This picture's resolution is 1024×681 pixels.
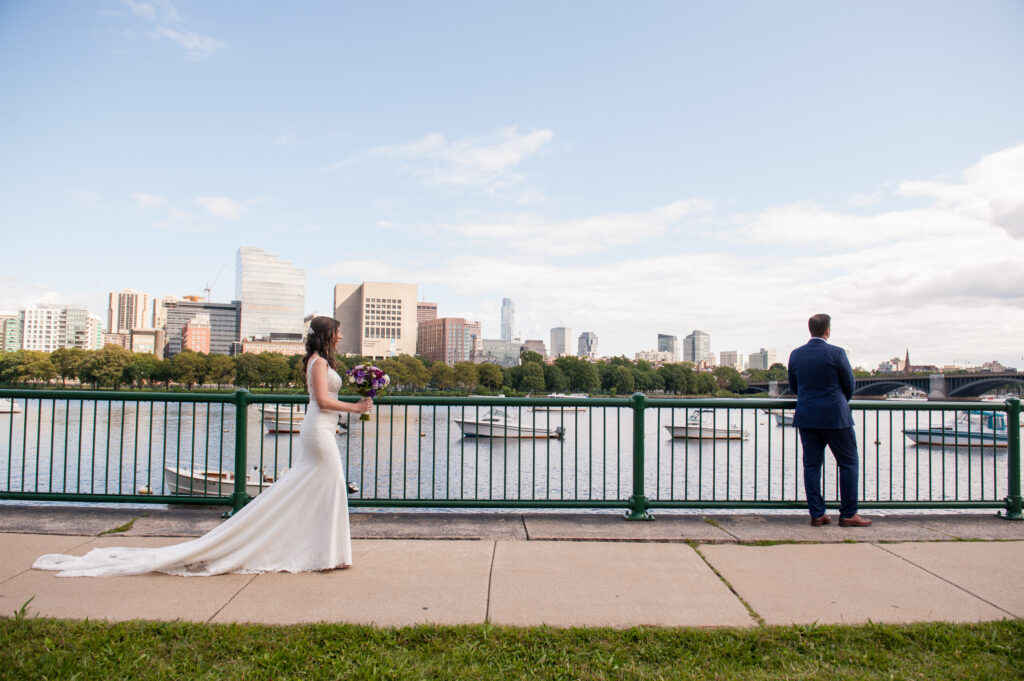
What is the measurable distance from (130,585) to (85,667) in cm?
138

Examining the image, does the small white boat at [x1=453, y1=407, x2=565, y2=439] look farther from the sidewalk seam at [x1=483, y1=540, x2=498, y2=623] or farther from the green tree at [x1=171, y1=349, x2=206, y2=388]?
the green tree at [x1=171, y1=349, x2=206, y2=388]

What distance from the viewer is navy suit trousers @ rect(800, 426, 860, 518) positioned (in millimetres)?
6324

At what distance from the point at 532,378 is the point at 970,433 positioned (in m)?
127

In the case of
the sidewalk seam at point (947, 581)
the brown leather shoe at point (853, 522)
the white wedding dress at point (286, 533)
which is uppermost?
the white wedding dress at point (286, 533)

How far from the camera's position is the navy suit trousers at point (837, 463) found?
632 cm

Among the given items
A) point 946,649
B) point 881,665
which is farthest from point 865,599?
point 881,665

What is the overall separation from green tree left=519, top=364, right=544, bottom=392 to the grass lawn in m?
131

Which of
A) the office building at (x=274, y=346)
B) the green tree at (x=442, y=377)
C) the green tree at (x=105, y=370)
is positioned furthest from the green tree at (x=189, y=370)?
the office building at (x=274, y=346)

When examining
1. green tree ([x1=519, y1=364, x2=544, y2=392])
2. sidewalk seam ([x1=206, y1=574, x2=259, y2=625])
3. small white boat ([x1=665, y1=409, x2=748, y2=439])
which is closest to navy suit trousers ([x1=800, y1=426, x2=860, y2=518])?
small white boat ([x1=665, y1=409, x2=748, y2=439])

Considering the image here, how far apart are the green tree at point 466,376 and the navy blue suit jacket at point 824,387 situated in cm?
12824

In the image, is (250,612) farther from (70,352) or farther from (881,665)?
(70,352)

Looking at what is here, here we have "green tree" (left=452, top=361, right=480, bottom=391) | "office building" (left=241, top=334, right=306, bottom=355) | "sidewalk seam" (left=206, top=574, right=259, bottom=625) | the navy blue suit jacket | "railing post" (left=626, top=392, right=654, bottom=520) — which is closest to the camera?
"sidewalk seam" (left=206, top=574, right=259, bottom=625)

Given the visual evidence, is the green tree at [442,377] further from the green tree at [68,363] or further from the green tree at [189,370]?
the green tree at [68,363]

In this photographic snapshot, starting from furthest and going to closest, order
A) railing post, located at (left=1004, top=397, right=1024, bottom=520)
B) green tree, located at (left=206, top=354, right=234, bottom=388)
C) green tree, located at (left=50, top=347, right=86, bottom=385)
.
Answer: green tree, located at (left=206, top=354, right=234, bottom=388)
green tree, located at (left=50, top=347, right=86, bottom=385)
railing post, located at (left=1004, top=397, right=1024, bottom=520)
